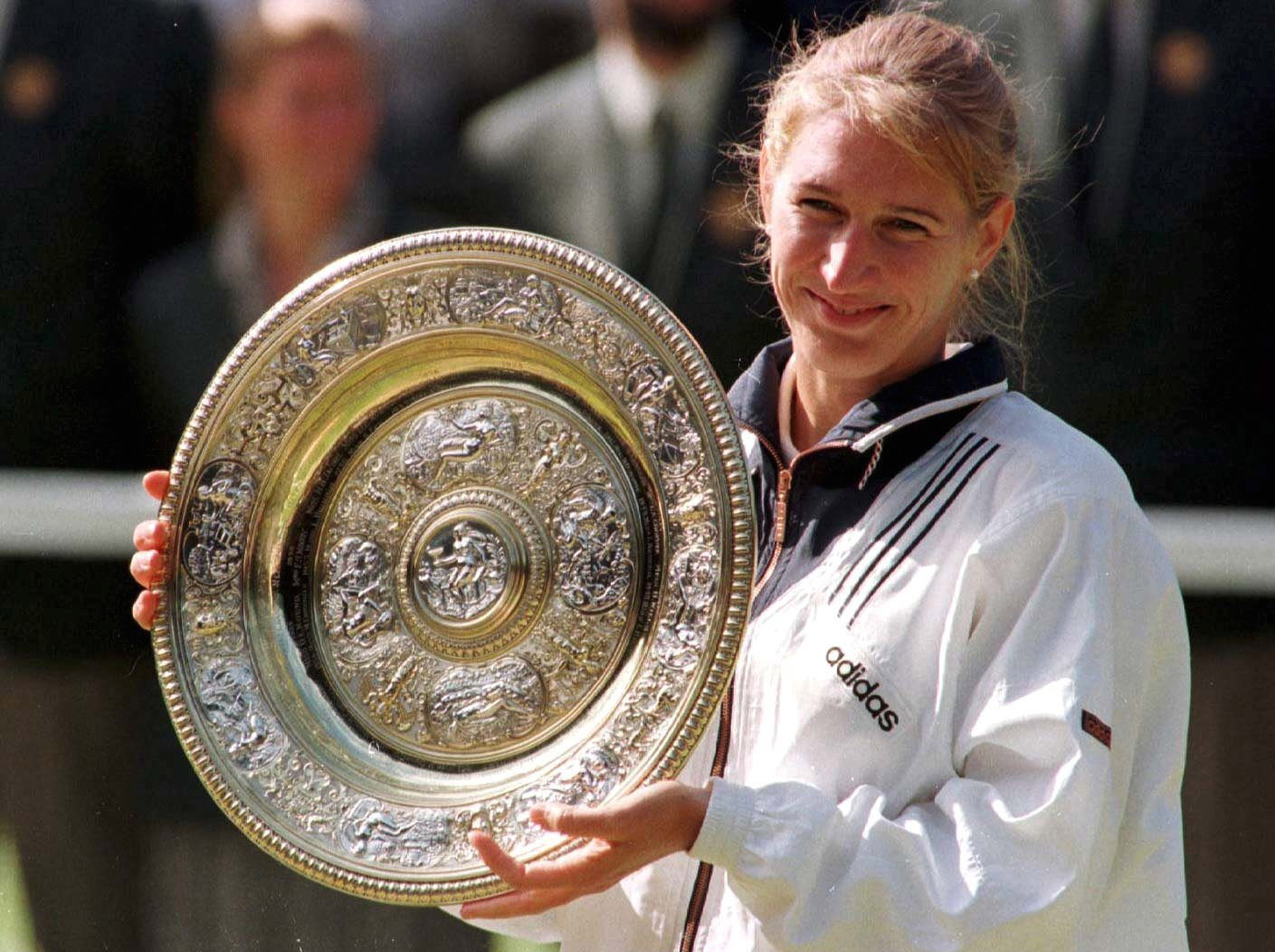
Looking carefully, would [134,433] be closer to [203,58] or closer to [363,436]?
[203,58]

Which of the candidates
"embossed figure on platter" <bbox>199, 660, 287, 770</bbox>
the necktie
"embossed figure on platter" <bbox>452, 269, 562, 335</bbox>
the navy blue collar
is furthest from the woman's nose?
the necktie

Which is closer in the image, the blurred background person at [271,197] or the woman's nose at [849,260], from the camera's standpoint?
the woman's nose at [849,260]

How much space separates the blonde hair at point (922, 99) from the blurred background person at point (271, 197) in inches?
73.3

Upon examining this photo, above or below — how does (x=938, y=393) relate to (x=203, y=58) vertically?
below

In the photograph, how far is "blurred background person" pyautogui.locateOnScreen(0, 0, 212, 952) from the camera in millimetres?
3572

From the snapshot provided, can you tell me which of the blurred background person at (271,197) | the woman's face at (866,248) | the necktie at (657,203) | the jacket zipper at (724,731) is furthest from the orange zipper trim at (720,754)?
the blurred background person at (271,197)

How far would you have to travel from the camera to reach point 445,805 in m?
1.66

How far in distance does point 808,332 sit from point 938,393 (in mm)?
145

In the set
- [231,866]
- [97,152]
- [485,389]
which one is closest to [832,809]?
[485,389]

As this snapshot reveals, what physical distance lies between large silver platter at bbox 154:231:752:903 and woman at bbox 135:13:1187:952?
0.39 feet

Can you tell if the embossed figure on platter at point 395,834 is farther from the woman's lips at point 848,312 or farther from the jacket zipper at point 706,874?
the woman's lips at point 848,312

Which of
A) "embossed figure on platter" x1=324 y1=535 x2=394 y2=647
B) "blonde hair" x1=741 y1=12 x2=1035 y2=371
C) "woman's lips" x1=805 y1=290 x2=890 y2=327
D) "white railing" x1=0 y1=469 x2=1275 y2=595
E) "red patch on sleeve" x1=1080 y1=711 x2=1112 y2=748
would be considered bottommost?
"white railing" x1=0 y1=469 x2=1275 y2=595

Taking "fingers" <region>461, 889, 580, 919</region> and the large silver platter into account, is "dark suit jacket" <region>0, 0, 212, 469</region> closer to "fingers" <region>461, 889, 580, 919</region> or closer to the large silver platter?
the large silver platter

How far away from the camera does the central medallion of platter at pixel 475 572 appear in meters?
1.70
